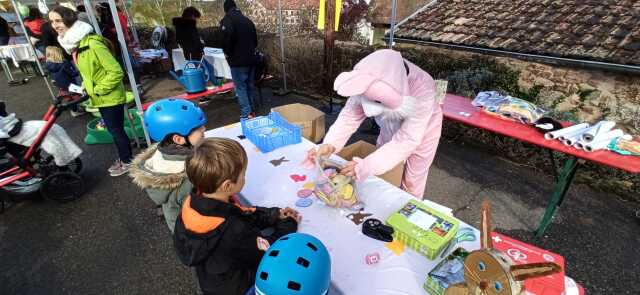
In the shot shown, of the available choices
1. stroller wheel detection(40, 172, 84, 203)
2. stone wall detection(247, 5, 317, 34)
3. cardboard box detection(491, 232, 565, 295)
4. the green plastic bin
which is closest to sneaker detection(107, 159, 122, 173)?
stroller wheel detection(40, 172, 84, 203)

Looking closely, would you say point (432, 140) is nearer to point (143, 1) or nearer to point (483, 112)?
point (483, 112)

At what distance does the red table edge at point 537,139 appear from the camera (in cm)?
230

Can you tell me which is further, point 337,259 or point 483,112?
point 483,112

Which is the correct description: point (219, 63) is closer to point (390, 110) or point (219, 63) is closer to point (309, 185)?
point (309, 185)

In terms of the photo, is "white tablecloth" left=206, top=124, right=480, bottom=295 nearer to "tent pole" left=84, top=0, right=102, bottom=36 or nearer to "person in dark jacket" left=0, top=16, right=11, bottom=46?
"tent pole" left=84, top=0, right=102, bottom=36

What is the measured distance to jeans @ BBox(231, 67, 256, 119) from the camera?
16.7ft

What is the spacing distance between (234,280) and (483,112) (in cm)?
329

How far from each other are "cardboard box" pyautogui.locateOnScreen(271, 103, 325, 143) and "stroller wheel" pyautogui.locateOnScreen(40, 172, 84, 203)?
7.96ft

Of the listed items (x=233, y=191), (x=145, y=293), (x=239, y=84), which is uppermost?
(x=233, y=191)

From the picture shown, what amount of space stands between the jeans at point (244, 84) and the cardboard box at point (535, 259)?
4568 millimetres

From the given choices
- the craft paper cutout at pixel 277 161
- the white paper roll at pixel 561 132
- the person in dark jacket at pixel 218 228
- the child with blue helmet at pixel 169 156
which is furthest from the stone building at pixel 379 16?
the person in dark jacket at pixel 218 228

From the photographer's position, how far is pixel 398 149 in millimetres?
1808

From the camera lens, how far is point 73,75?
532cm

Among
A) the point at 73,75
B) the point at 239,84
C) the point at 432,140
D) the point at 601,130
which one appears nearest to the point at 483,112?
the point at 601,130
